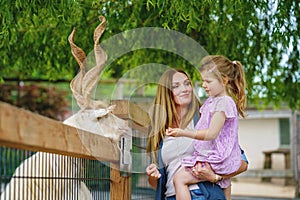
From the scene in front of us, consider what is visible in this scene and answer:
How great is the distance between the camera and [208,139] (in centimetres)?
316

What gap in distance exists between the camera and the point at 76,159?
3.23m

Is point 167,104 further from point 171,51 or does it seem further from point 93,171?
point 171,51

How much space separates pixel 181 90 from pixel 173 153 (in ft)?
1.15

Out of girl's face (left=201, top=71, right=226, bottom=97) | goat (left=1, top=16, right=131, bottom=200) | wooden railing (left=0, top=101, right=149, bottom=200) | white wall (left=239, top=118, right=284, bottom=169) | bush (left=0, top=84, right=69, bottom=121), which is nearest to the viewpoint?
wooden railing (left=0, top=101, right=149, bottom=200)

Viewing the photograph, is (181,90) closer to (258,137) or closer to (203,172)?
(203,172)

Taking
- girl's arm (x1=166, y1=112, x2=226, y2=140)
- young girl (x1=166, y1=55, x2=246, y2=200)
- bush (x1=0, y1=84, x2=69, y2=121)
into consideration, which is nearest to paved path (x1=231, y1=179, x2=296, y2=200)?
bush (x1=0, y1=84, x2=69, y2=121)

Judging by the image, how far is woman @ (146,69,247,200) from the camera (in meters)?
3.48

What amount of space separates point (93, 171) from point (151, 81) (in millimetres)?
5194

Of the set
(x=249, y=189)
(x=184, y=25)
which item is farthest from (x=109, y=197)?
(x=249, y=189)

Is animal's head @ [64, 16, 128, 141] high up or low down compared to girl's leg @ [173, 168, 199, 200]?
up

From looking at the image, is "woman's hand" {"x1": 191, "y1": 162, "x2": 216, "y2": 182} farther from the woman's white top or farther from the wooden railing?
the wooden railing

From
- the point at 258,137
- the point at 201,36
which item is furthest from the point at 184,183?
the point at 258,137

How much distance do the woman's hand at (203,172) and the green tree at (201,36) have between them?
6.16 feet

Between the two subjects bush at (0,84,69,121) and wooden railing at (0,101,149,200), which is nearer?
wooden railing at (0,101,149,200)
